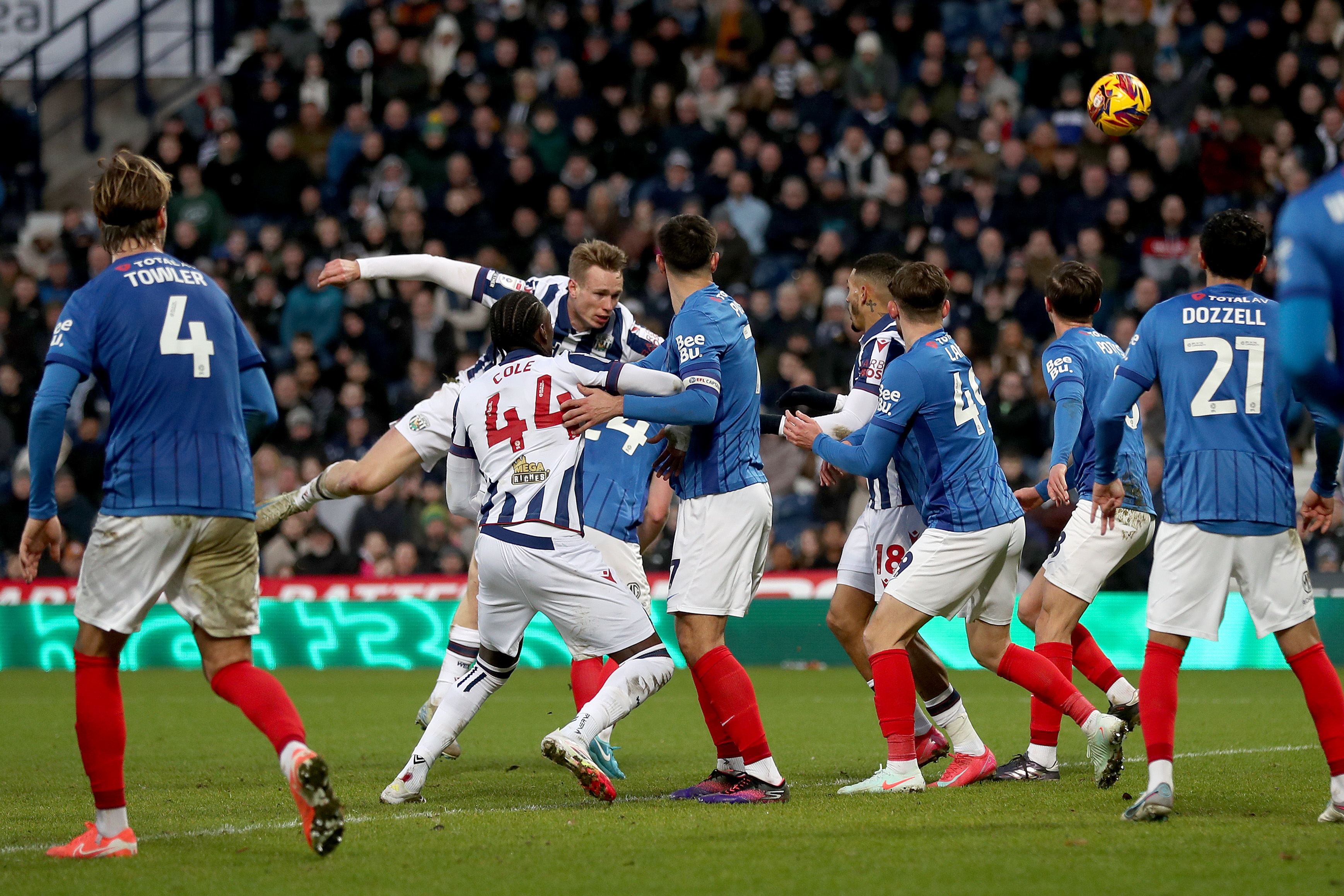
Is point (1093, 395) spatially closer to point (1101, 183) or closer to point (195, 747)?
point (195, 747)

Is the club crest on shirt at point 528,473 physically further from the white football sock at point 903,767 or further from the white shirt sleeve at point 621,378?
the white football sock at point 903,767

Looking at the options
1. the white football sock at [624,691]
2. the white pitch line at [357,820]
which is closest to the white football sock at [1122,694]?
the white pitch line at [357,820]

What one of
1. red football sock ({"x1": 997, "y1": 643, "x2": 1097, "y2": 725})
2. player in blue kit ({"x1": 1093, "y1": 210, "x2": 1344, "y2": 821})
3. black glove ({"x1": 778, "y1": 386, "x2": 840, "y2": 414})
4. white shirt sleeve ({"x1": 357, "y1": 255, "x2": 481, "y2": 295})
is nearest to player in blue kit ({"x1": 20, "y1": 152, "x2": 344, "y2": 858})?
white shirt sleeve ({"x1": 357, "y1": 255, "x2": 481, "y2": 295})

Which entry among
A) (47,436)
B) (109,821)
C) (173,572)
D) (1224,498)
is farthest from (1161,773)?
(47,436)

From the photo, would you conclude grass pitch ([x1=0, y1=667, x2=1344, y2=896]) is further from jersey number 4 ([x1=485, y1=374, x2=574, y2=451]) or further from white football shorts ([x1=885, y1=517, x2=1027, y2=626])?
jersey number 4 ([x1=485, y1=374, x2=574, y2=451])

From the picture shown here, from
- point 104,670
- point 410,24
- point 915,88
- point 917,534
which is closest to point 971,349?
point 915,88

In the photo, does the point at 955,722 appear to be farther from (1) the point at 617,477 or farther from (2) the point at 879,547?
(1) the point at 617,477

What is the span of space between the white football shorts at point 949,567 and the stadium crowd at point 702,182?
7.67 m

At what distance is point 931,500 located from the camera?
22.5 feet

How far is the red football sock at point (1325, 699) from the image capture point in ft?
18.7

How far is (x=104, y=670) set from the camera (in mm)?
5391

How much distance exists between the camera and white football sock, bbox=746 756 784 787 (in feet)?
21.4

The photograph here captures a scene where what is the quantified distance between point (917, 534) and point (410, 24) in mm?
16272

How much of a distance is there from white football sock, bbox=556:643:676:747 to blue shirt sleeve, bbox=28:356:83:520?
2.20 meters
